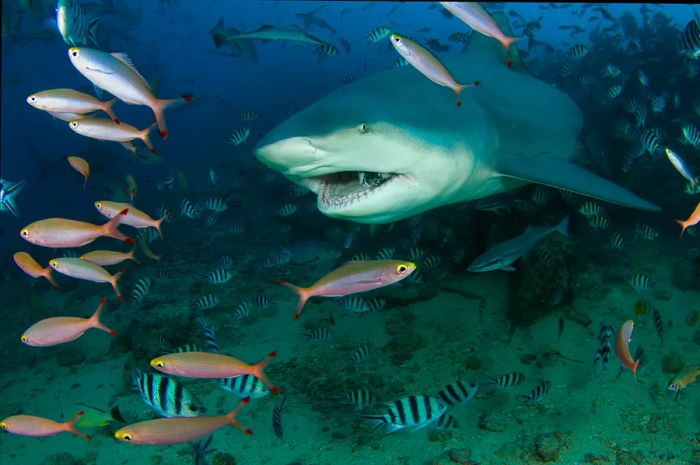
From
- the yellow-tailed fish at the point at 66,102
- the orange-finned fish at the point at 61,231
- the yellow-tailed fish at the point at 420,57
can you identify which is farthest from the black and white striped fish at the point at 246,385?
the yellow-tailed fish at the point at 420,57

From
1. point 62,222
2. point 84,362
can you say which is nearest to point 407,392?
point 62,222

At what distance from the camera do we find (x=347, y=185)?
12.1 ft

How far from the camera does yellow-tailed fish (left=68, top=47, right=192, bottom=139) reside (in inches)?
107

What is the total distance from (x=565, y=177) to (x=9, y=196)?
5.66m

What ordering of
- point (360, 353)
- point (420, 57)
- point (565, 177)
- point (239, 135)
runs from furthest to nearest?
point (239, 135), point (360, 353), point (565, 177), point (420, 57)

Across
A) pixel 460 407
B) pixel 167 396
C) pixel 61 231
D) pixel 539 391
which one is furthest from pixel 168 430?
pixel 539 391

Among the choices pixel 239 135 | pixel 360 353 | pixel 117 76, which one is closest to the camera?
pixel 117 76

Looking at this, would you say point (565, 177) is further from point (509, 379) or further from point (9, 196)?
point (9, 196)

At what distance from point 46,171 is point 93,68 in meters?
17.8

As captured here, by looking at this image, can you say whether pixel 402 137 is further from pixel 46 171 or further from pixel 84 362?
pixel 46 171

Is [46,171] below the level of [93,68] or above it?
below

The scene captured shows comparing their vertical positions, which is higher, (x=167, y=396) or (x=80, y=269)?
(x=80, y=269)

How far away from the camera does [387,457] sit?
3584 mm

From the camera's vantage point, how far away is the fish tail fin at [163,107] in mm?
2713
